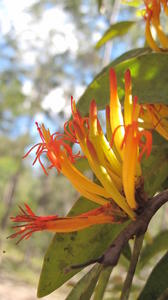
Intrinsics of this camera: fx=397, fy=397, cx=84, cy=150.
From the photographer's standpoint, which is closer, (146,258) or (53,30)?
(146,258)

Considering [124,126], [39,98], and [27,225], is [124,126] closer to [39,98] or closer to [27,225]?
[27,225]

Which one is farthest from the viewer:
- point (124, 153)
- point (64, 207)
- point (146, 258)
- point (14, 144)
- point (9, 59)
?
point (64, 207)

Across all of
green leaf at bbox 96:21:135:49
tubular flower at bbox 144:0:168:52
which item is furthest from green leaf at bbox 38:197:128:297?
green leaf at bbox 96:21:135:49

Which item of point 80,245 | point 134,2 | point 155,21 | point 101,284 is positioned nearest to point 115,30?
point 134,2

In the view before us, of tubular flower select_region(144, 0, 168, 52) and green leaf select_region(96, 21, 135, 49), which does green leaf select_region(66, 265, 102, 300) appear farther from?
green leaf select_region(96, 21, 135, 49)

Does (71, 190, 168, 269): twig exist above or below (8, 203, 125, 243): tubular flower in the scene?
below

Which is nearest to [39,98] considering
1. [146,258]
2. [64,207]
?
[64,207]
